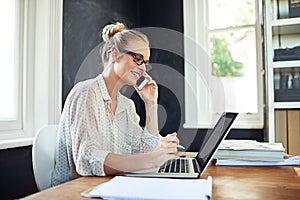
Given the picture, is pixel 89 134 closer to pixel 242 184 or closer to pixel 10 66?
pixel 242 184

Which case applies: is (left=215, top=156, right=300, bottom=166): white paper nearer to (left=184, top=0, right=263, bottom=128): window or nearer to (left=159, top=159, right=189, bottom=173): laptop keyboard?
(left=159, top=159, right=189, bottom=173): laptop keyboard

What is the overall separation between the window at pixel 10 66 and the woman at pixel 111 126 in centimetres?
52

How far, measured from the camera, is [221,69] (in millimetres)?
2412

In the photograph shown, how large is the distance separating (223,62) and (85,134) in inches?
64.8

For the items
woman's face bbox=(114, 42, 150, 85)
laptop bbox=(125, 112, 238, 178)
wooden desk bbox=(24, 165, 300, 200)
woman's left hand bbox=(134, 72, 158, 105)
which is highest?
woman's face bbox=(114, 42, 150, 85)

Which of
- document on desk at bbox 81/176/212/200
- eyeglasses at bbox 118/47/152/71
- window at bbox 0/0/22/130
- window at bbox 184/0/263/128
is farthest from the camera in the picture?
window at bbox 184/0/263/128

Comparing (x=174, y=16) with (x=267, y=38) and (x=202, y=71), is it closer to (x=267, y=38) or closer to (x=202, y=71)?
(x=202, y=71)

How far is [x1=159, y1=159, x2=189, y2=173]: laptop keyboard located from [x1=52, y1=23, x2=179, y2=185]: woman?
A: 0.05 meters

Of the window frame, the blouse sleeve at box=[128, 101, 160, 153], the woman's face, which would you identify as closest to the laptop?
the blouse sleeve at box=[128, 101, 160, 153]

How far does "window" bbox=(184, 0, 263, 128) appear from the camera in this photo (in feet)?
7.73

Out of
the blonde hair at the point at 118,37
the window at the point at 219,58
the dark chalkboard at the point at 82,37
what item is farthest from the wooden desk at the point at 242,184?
the window at the point at 219,58

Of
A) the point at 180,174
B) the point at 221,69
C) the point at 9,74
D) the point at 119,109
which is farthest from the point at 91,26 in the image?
the point at 180,174

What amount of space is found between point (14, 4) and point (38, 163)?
0.95 metres

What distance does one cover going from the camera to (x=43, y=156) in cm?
113
